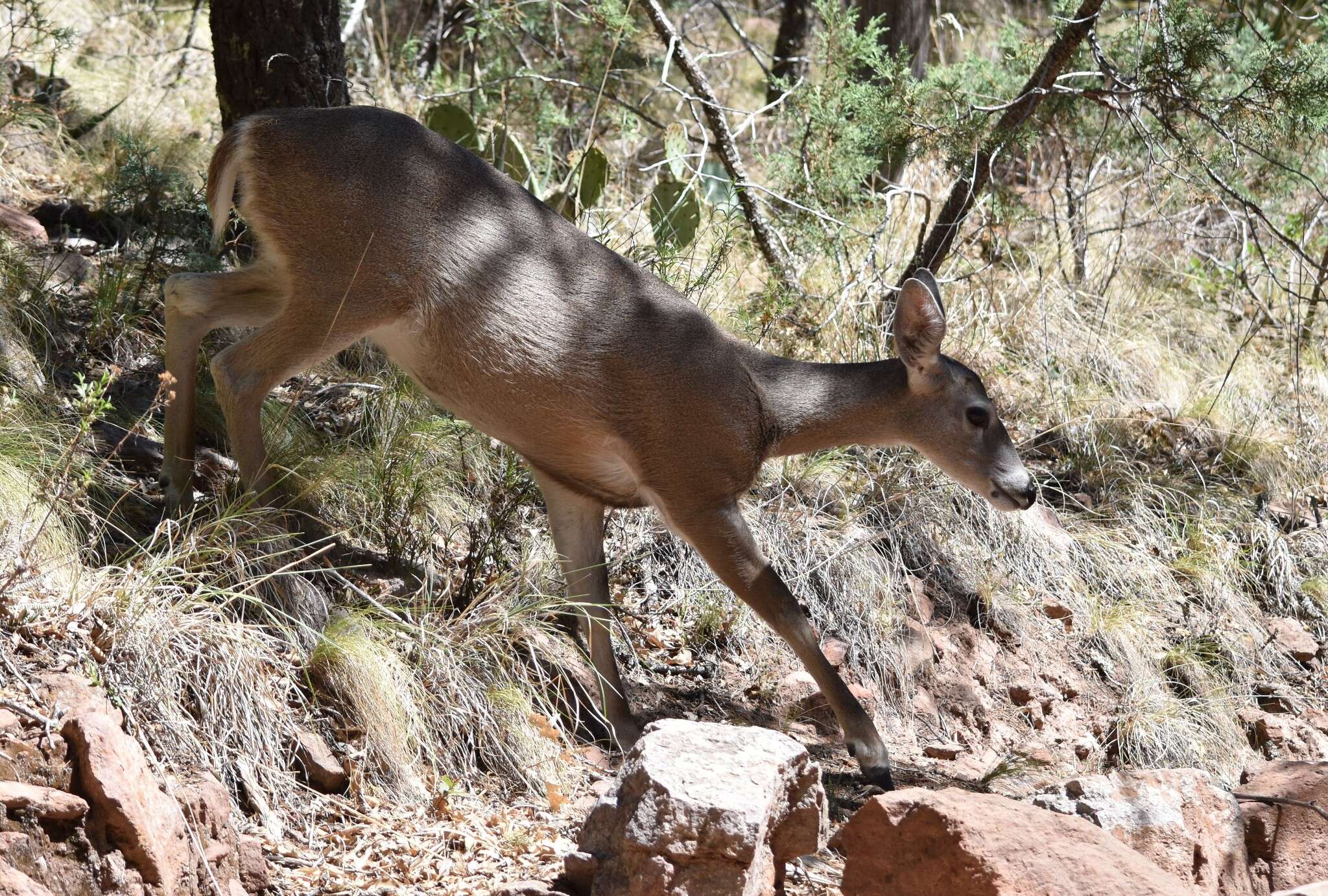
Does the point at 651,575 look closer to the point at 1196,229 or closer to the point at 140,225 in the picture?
the point at 140,225

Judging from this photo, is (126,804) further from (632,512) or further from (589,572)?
(632,512)

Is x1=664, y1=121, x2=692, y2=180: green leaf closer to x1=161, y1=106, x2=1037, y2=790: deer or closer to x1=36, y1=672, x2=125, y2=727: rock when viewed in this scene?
x1=161, y1=106, x2=1037, y2=790: deer

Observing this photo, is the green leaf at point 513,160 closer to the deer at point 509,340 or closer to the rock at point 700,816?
the deer at point 509,340

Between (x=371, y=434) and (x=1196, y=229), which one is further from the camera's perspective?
(x=1196, y=229)

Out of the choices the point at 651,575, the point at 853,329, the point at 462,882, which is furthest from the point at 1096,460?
the point at 462,882

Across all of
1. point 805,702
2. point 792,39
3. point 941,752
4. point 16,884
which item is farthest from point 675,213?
point 16,884

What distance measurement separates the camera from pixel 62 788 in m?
3.49

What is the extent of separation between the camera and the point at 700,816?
A: 134 inches

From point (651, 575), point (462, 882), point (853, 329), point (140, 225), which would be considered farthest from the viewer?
point (853, 329)

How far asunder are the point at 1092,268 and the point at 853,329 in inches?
102

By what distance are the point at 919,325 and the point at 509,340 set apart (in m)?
1.76

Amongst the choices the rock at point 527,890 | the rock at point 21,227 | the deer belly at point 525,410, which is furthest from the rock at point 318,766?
the rock at point 21,227

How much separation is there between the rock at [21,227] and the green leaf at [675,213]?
323 cm

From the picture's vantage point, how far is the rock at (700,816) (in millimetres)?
3408
